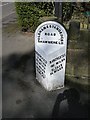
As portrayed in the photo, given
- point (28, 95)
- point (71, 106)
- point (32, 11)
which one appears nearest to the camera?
point (71, 106)

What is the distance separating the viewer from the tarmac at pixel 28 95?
5658 millimetres

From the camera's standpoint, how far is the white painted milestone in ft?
20.2

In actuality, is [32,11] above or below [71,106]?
above

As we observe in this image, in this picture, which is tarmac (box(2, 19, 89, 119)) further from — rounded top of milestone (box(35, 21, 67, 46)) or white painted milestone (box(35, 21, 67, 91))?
rounded top of milestone (box(35, 21, 67, 46))

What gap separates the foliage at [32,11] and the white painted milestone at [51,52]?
172 inches

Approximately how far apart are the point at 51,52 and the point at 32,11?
16.2 feet

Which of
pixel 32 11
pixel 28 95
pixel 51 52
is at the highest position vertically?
pixel 51 52

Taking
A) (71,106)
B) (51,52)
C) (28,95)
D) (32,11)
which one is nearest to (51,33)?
(51,52)

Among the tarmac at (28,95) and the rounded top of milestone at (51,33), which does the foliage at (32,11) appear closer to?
the tarmac at (28,95)

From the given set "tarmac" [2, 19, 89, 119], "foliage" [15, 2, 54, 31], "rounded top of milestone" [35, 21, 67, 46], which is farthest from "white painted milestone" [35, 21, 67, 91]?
"foliage" [15, 2, 54, 31]

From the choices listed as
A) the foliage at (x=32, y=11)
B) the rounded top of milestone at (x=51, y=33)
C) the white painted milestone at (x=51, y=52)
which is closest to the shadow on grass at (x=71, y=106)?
the white painted milestone at (x=51, y=52)

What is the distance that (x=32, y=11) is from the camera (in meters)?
10.7

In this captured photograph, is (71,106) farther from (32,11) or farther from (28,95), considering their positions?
(32,11)

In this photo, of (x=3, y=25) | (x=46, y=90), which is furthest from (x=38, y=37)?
(x=3, y=25)
